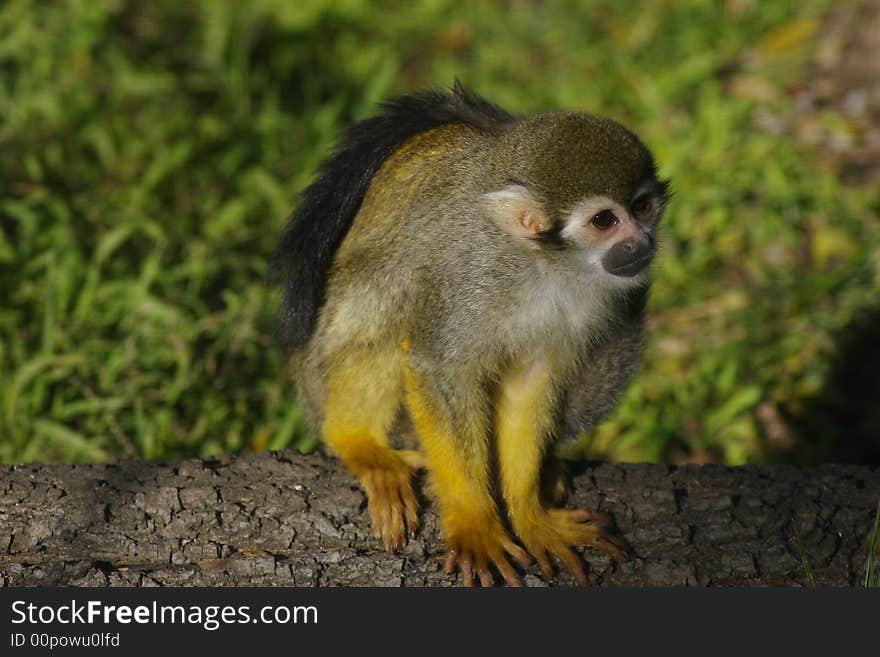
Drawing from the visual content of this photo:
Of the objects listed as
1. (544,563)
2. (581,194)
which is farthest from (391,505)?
(581,194)

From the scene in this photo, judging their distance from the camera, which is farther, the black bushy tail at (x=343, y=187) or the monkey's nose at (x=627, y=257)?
the black bushy tail at (x=343, y=187)

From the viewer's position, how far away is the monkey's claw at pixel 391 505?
2.68 m

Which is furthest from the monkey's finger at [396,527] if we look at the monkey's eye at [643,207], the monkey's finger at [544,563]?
the monkey's eye at [643,207]

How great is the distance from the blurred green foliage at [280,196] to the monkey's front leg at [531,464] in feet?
1.75

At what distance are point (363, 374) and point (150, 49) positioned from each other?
320 centimetres

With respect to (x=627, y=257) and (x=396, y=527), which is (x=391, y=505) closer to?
(x=396, y=527)

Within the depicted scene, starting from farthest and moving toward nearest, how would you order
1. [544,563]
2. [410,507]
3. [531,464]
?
1. [531,464]
2. [410,507]
3. [544,563]

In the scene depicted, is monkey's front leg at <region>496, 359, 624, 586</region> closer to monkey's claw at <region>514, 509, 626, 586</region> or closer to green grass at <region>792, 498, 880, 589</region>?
monkey's claw at <region>514, 509, 626, 586</region>

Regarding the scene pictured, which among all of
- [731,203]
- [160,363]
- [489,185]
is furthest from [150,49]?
[489,185]

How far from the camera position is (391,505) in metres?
2.73

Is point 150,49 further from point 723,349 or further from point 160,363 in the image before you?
point 723,349

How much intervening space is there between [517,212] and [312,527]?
→ 0.90m

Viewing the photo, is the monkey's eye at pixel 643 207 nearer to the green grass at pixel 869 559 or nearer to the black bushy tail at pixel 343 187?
the black bushy tail at pixel 343 187

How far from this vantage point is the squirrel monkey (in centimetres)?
271
